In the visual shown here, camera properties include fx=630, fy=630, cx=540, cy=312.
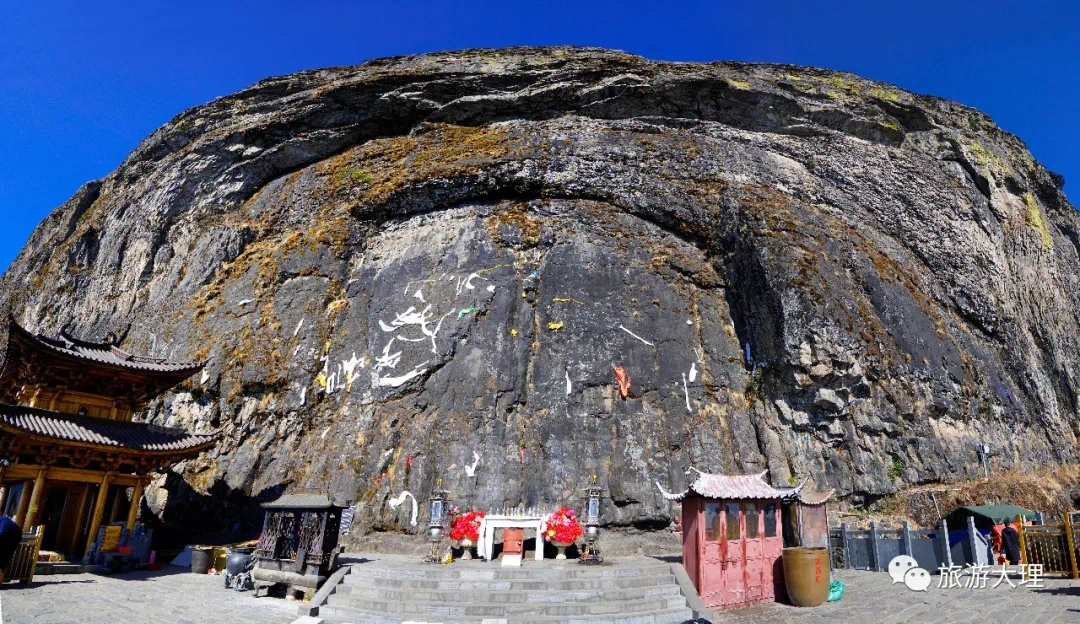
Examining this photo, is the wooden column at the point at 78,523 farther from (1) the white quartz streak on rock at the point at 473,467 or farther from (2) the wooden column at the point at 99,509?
(1) the white quartz streak on rock at the point at 473,467

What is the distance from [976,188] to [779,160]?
10538 mm

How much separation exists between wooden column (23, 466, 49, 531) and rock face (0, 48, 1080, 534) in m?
4.38

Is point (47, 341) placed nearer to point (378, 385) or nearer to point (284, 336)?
point (284, 336)

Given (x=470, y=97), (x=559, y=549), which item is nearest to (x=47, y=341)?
(x=559, y=549)

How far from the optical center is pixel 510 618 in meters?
10.3

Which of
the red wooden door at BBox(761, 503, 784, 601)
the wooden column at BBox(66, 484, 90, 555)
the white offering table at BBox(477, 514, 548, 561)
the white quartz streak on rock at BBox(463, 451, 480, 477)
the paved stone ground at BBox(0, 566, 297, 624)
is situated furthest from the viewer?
the white quartz streak on rock at BBox(463, 451, 480, 477)

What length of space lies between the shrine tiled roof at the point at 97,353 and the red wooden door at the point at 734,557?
17032 millimetres

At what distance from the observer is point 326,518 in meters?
12.6

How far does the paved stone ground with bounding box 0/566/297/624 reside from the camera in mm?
10039

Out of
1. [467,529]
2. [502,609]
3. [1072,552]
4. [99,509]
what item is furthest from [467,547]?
[1072,552]

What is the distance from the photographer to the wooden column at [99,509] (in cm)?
1691

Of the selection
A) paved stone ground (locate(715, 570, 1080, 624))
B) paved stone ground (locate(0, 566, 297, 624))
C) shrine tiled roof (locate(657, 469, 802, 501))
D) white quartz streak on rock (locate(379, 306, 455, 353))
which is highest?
white quartz streak on rock (locate(379, 306, 455, 353))

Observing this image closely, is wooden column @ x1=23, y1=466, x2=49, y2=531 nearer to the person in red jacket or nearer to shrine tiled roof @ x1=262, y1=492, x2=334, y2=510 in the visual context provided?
shrine tiled roof @ x1=262, y1=492, x2=334, y2=510

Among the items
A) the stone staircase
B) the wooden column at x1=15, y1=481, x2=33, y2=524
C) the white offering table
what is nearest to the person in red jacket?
the stone staircase
